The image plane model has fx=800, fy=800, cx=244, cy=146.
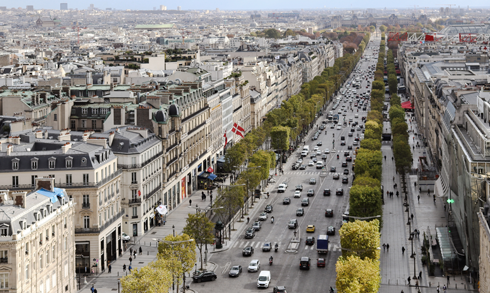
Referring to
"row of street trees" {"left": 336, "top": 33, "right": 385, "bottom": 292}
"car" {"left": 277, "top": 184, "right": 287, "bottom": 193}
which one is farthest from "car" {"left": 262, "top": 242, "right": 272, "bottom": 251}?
"car" {"left": 277, "top": 184, "right": 287, "bottom": 193}

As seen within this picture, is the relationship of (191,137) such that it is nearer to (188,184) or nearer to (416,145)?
(188,184)

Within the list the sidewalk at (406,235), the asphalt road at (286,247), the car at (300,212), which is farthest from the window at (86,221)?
the car at (300,212)

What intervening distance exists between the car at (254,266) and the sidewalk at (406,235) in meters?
15.1

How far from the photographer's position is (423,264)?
100938mm

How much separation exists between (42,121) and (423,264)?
227 feet

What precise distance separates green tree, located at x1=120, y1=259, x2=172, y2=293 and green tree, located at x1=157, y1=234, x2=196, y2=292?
18.9 feet

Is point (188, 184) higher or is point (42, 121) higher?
point (42, 121)

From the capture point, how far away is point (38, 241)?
7894 cm

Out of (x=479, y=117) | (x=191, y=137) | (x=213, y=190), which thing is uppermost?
(x=479, y=117)

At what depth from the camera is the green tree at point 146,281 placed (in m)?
76.8

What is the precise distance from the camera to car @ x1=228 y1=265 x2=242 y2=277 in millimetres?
95375

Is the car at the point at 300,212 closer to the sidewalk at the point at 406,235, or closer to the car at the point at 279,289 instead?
the sidewalk at the point at 406,235

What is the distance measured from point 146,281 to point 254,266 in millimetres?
23036

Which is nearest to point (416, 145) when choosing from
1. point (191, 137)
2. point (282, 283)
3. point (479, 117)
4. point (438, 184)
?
point (438, 184)
